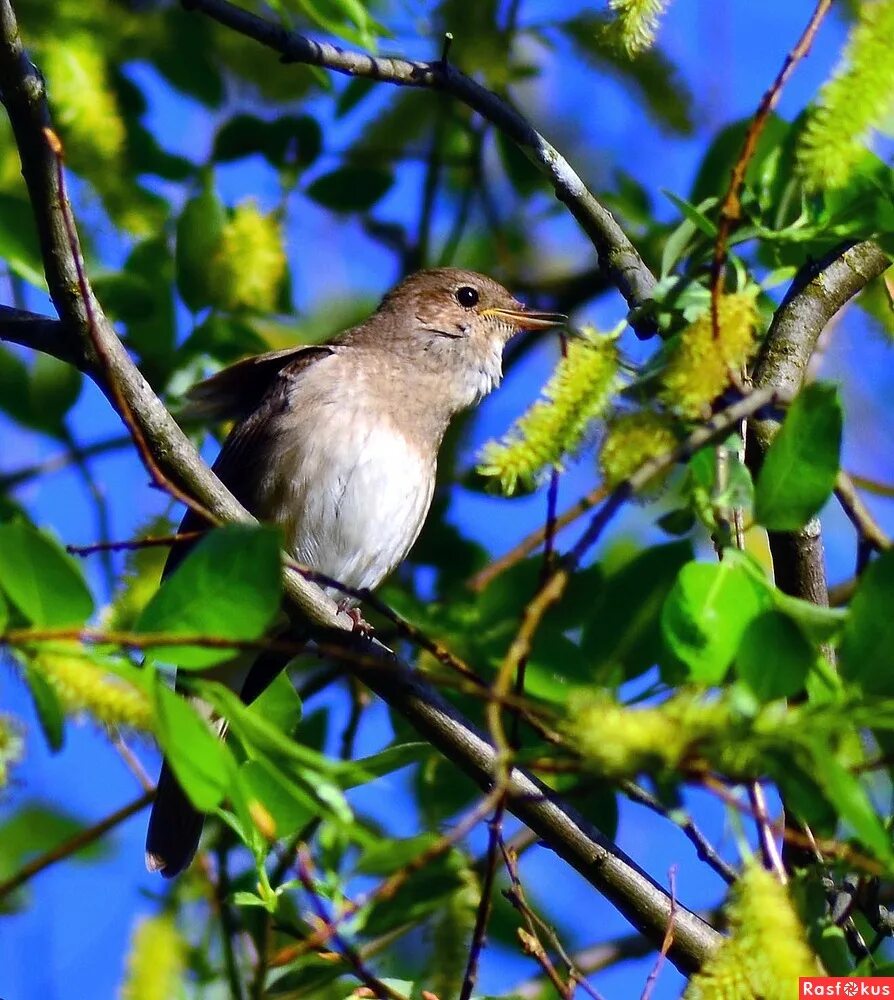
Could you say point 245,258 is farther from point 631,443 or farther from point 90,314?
point 631,443

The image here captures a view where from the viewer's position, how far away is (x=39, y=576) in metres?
2.21

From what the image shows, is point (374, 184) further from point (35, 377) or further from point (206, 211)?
point (35, 377)

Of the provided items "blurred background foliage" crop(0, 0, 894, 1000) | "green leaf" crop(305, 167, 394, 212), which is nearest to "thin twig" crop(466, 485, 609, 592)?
"blurred background foliage" crop(0, 0, 894, 1000)

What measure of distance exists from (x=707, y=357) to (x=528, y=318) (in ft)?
12.2

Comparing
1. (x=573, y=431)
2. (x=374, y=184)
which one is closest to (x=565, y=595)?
(x=573, y=431)

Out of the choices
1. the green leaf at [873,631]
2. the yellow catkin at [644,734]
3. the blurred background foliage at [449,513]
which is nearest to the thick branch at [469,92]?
the blurred background foliage at [449,513]

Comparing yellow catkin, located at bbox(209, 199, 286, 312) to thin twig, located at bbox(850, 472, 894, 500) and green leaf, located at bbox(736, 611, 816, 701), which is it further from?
green leaf, located at bbox(736, 611, 816, 701)

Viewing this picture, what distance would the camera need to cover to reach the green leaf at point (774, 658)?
2.20 m

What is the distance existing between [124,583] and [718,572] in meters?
1.76

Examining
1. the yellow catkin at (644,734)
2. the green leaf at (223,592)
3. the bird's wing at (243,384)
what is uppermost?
the bird's wing at (243,384)

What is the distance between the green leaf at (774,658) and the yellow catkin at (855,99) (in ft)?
2.25

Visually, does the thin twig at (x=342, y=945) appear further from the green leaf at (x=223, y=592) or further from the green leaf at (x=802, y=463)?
the green leaf at (x=802, y=463)

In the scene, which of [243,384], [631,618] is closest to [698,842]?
[631,618]

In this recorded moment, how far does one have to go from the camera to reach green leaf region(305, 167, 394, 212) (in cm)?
554
